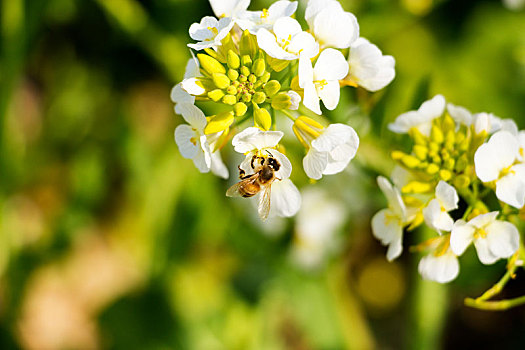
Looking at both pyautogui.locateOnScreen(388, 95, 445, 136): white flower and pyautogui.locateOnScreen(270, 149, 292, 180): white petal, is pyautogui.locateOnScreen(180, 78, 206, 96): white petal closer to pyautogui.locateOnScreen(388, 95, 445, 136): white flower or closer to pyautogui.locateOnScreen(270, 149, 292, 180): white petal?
pyautogui.locateOnScreen(270, 149, 292, 180): white petal

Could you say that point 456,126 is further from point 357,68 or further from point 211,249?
point 211,249

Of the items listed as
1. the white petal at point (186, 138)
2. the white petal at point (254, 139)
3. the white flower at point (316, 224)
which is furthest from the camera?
the white flower at point (316, 224)

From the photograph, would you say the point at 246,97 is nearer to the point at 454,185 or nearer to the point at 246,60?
the point at 246,60

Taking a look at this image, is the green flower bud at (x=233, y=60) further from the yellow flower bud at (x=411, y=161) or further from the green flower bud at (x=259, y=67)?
the yellow flower bud at (x=411, y=161)

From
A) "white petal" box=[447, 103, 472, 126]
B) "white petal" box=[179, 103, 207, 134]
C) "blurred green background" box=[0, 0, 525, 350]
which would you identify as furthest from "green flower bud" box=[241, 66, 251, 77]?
"blurred green background" box=[0, 0, 525, 350]

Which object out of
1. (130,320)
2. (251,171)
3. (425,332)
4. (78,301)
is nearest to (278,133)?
(251,171)

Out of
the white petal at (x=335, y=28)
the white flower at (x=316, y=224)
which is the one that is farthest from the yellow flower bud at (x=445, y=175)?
the white flower at (x=316, y=224)
